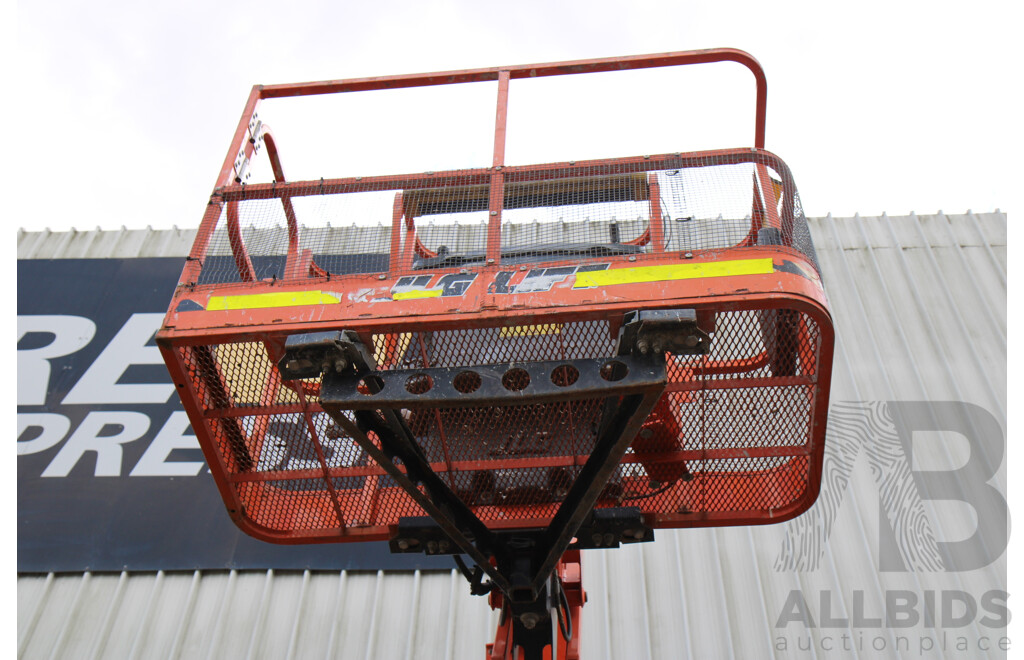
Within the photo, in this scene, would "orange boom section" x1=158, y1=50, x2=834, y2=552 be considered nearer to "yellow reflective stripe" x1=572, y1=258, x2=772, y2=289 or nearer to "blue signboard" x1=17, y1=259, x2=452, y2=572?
"yellow reflective stripe" x1=572, y1=258, x2=772, y2=289

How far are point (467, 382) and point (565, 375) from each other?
1.43 ft

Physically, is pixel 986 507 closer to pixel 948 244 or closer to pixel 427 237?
pixel 948 244

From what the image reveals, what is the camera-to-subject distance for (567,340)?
11.4ft

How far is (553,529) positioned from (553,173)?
1.75m

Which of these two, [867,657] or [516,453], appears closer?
[516,453]

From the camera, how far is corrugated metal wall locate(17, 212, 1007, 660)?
654 cm

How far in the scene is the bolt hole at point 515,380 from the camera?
10.4 feet

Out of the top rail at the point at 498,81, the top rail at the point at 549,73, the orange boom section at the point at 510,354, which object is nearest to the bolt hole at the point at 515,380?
the orange boom section at the point at 510,354

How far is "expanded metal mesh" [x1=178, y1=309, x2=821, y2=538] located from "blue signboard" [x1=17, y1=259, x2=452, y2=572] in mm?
3528

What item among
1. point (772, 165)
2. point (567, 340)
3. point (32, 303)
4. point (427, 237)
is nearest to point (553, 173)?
point (567, 340)

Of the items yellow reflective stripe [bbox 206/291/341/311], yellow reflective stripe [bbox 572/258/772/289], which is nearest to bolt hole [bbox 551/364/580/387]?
yellow reflective stripe [bbox 572/258/772/289]

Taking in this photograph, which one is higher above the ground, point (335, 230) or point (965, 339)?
point (965, 339)

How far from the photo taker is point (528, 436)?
385 cm

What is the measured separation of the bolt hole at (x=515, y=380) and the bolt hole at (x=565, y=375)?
5.0 inches
